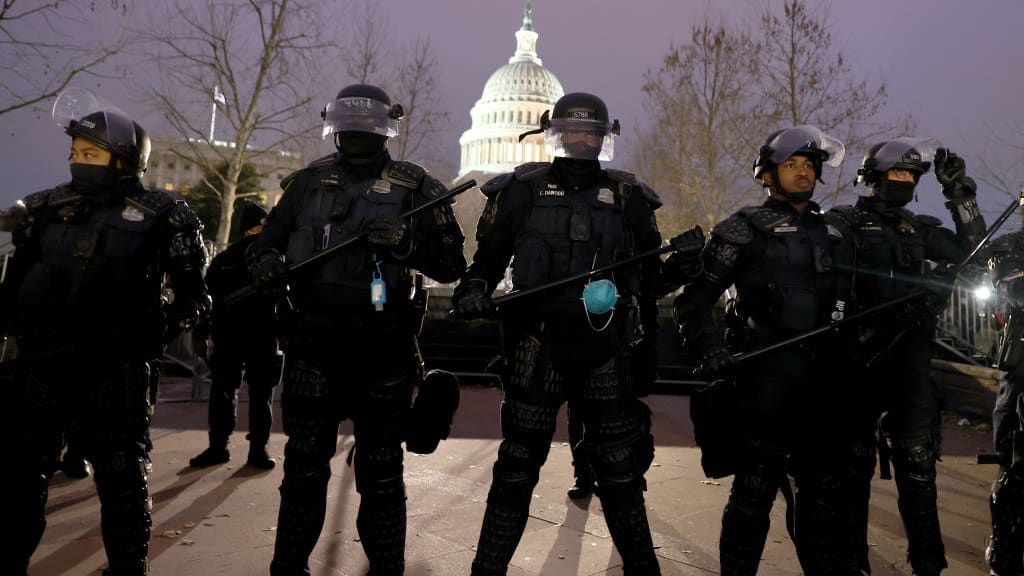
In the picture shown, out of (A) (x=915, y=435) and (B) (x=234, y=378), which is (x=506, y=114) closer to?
(B) (x=234, y=378)

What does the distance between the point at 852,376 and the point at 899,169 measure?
137 cm

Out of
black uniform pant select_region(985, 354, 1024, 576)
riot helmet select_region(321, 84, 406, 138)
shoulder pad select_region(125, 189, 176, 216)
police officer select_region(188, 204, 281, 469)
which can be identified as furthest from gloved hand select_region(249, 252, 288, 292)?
black uniform pant select_region(985, 354, 1024, 576)

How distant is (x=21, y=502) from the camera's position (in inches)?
147

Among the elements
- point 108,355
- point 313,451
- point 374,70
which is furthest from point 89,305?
point 374,70

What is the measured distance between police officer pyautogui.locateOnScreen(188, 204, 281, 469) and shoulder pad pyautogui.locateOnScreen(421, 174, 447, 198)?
10.8ft

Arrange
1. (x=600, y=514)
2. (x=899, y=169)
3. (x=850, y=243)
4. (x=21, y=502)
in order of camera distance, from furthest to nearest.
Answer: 1. (x=600, y=514)
2. (x=899, y=169)
3. (x=850, y=243)
4. (x=21, y=502)

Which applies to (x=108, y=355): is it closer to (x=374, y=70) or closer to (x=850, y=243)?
(x=850, y=243)

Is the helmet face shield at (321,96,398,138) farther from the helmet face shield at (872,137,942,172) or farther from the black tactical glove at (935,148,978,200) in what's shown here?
the black tactical glove at (935,148,978,200)

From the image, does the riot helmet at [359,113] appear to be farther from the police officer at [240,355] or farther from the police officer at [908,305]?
the police officer at [240,355]

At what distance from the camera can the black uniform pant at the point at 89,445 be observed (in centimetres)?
372

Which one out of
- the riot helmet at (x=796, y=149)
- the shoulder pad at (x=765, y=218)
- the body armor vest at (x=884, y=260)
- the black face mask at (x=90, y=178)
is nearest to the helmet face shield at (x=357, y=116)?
the black face mask at (x=90, y=178)

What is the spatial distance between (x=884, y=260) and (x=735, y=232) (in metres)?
1.19

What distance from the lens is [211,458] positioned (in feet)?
22.9

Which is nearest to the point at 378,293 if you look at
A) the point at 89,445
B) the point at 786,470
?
the point at 89,445
